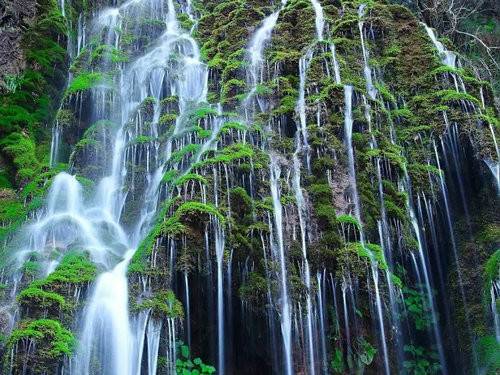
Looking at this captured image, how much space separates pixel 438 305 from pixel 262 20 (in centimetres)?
1110

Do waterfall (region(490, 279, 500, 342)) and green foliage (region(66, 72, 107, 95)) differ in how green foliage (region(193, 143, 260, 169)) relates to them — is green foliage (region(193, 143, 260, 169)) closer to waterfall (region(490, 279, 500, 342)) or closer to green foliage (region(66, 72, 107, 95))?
waterfall (region(490, 279, 500, 342))

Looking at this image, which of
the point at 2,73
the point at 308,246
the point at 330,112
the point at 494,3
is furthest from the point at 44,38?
the point at 494,3

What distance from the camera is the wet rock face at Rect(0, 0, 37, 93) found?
1875cm

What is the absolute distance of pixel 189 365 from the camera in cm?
990

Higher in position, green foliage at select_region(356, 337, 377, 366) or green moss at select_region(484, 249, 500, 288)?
green moss at select_region(484, 249, 500, 288)

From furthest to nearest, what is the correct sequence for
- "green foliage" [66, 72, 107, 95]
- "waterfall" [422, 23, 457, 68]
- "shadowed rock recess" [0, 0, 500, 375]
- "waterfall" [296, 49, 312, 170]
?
"green foliage" [66, 72, 107, 95] → "waterfall" [422, 23, 457, 68] → "waterfall" [296, 49, 312, 170] → "shadowed rock recess" [0, 0, 500, 375]

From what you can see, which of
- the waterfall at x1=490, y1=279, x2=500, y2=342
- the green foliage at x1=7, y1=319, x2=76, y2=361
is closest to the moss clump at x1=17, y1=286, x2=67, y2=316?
the green foliage at x1=7, y1=319, x2=76, y2=361

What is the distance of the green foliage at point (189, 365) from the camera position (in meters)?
9.79

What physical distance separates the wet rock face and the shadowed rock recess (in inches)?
3.2

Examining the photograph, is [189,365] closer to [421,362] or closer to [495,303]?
[421,362]

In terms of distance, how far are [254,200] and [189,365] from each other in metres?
3.69

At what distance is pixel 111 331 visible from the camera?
9492mm

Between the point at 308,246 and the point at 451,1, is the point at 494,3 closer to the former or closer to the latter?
the point at 451,1

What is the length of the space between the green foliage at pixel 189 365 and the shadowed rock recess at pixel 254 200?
0.04 metres
